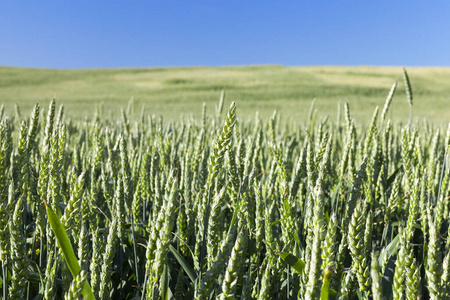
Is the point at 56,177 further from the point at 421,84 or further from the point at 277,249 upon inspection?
the point at 421,84

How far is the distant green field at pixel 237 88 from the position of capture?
911 inches

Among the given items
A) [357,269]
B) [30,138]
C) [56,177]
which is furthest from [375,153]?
[30,138]

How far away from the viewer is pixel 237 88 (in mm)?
30781

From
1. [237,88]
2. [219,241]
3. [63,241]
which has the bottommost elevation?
[219,241]

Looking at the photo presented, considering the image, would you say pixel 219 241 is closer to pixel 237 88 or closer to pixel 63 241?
pixel 63 241

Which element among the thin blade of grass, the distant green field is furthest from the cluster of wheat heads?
the distant green field

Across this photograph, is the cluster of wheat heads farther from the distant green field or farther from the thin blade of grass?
the distant green field

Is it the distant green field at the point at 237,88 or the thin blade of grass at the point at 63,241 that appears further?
the distant green field at the point at 237,88

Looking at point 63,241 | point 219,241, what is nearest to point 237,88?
point 219,241

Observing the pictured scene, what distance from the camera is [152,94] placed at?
28781 mm

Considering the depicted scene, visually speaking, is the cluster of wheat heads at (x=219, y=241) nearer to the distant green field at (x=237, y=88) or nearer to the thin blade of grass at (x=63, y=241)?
the thin blade of grass at (x=63, y=241)

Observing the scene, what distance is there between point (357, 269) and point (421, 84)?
34006mm

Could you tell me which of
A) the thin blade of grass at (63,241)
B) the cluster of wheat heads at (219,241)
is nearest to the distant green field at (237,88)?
the cluster of wheat heads at (219,241)

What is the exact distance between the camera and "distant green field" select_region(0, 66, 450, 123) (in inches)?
911
